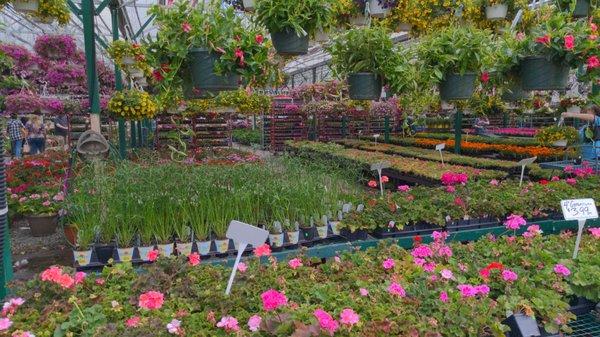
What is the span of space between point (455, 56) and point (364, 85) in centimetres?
55

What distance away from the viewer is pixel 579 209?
2.24 metres

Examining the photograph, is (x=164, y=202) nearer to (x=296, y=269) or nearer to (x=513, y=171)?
(x=296, y=269)

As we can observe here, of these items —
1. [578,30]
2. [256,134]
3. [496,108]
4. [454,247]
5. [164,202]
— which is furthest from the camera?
[256,134]

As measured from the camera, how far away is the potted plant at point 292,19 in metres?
2.31

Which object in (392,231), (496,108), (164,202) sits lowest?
(392,231)

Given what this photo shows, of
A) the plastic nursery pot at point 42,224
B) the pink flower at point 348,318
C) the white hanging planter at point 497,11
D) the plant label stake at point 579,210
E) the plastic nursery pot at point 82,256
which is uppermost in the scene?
the white hanging planter at point 497,11

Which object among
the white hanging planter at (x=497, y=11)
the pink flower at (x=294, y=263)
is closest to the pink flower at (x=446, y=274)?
the pink flower at (x=294, y=263)

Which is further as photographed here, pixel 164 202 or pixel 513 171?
pixel 513 171

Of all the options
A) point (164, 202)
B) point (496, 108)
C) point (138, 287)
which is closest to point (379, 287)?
point (138, 287)

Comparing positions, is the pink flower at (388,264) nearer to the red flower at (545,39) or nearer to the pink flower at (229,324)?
the pink flower at (229,324)

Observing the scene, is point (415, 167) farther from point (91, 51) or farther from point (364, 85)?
point (91, 51)

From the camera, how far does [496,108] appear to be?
9148mm

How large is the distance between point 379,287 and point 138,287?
0.96 meters

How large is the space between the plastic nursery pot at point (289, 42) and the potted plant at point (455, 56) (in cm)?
87
